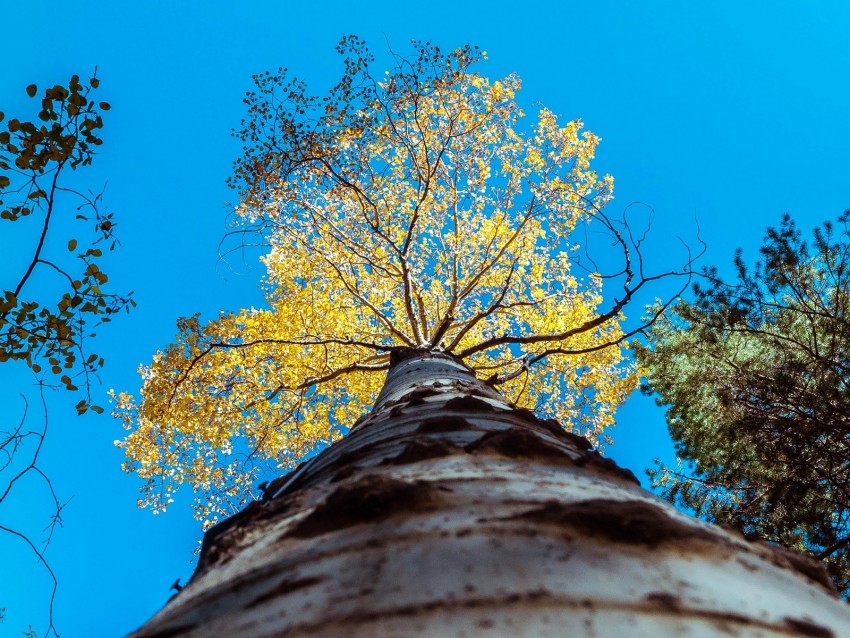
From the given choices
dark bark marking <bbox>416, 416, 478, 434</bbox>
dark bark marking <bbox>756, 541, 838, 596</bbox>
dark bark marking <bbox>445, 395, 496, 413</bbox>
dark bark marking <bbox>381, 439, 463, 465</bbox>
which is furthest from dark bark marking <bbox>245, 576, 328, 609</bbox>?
dark bark marking <bbox>445, 395, 496, 413</bbox>

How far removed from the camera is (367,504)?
898 millimetres

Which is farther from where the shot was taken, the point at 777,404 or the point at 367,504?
the point at 777,404

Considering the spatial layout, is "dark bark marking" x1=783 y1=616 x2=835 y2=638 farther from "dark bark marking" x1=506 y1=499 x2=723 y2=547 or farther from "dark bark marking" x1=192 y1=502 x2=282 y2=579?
"dark bark marking" x1=192 y1=502 x2=282 y2=579

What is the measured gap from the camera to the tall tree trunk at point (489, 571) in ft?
2.00

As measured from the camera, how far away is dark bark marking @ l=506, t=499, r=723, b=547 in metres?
0.78

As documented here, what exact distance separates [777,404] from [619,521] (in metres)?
6.62

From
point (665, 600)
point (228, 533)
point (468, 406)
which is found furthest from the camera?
point (468, 406)

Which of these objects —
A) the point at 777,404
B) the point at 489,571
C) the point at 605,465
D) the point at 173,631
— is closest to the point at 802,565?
the point at 605,465

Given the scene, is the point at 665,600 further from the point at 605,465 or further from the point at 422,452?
the point at 605,465

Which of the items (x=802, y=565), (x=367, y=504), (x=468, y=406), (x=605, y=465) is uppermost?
(x=468, y=406)

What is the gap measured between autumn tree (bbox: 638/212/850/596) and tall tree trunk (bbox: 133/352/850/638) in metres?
4.87

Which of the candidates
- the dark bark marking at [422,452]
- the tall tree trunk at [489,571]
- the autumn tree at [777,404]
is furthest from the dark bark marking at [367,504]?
the autumn tree at [777,404]

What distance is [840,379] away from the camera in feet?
18.4

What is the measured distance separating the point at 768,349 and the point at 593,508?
25.2 ft
